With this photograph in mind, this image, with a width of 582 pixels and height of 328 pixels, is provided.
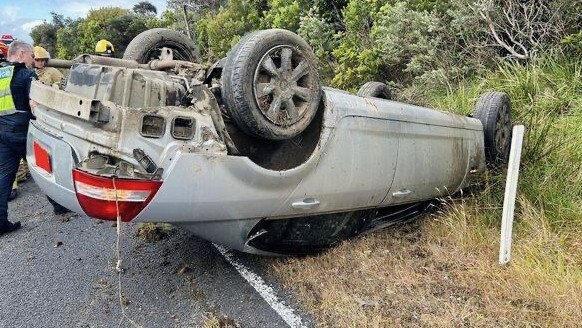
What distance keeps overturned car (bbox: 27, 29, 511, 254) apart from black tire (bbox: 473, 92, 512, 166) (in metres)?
1.10

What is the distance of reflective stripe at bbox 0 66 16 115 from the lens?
14.9ft

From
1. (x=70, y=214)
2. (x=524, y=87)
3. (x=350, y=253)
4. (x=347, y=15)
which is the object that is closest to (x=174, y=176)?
(x=350, y=253)

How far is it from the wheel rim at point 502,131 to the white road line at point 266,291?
274cm

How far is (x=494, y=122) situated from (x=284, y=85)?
8.44 ft

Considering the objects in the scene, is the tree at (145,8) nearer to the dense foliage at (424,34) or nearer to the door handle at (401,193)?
the dense foliage at (424,34)

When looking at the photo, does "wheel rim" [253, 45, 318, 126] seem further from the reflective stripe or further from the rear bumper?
the reflective stripe

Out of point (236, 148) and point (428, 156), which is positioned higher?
point (236, 148)

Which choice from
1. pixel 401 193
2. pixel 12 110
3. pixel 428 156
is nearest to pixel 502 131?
pixel 428 156

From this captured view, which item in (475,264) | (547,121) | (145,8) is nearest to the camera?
(475,264)

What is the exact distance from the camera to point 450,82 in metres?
7.05

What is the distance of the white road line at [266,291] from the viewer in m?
2.91

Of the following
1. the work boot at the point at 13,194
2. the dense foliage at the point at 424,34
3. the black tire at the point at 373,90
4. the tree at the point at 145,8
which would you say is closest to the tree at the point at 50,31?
the tree at the point at 145,8

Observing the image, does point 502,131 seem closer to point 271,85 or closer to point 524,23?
point 524,23

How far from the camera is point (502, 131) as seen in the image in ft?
16.2
